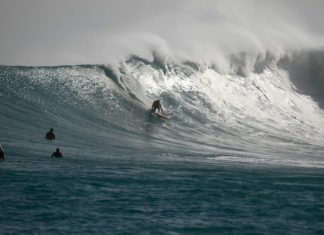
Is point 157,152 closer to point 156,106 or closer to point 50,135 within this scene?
point 50,135

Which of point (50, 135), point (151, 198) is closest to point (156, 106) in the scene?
point (50, 135)

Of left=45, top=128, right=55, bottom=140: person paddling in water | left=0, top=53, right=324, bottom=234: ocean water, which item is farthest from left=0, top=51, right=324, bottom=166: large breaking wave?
left=45, top=128, right=55, bottom=140: person paddling in water

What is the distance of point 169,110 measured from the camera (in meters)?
28.0

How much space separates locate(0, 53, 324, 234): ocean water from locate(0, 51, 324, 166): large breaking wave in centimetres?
9

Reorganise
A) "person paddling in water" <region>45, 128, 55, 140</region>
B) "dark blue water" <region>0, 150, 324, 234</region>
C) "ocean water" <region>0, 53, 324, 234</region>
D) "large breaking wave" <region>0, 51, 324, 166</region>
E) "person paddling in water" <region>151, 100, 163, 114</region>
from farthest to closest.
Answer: "person paddling in water" <region>151, 100, 163, 114</region>, "large breaking wave" <region>0, 51, 324, 166</region>, "person paddling in water" <region>45, 128, 55, 140</region>, "ocean water" <region>0, 53, 324, 234</region>, "dark blue water" <region>0, 150, 324, 234</region>

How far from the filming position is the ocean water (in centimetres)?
921

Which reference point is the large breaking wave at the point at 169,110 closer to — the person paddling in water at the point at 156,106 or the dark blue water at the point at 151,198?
the person paddling in water at the point at 156,106

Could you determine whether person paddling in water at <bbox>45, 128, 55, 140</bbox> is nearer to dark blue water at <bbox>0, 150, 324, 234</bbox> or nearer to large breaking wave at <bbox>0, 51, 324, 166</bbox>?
large breaking wave at <bbox>0, 51, 324, 166</bbox>

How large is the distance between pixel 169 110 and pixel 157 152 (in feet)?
33.4

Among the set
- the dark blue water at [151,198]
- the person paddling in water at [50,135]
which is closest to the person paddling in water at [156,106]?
the person paddling in water at [50,135]

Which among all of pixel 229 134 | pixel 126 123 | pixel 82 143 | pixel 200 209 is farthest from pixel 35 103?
pixel 200 209

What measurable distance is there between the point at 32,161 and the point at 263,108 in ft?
74.8

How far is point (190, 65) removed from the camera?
35.9 m

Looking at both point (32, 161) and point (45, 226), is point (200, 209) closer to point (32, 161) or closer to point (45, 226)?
point (45, 226)
